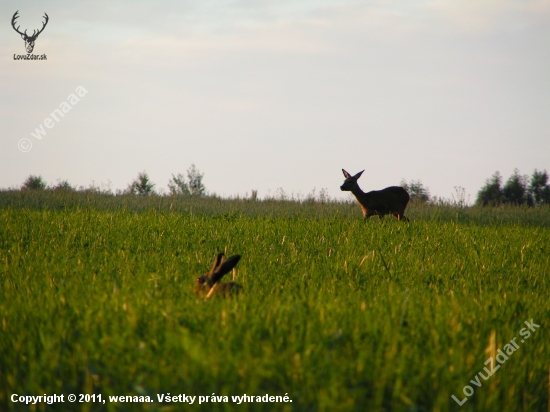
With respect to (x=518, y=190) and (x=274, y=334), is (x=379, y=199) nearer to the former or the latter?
(x=274, y=334)

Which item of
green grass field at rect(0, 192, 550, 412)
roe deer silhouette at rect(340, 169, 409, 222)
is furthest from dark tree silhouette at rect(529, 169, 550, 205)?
green grass field at rect(0, 192, 550, 412)

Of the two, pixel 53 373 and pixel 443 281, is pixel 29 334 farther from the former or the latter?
pixel 443 281

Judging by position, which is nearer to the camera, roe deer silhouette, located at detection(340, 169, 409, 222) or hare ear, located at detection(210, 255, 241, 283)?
hare ear, located at detection(210, 255, 241, 283)

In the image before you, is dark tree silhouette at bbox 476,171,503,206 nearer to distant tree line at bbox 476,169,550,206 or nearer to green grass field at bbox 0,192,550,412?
distant tree line at bbox 476,169,550,206

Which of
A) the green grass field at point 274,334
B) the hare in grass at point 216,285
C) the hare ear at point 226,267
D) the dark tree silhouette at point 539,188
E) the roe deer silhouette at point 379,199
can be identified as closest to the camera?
the green grass field at point 274,334

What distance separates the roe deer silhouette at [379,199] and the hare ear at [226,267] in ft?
34.7

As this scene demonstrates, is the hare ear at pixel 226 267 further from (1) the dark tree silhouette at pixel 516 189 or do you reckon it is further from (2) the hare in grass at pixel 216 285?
(1) the dark tree silhouette at pixel 516 189

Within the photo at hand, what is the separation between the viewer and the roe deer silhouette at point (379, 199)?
15367 mm

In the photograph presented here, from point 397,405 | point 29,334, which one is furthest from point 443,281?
point 29,334

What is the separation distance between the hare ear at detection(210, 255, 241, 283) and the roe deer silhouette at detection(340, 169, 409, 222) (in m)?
10.6

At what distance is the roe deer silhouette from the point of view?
15367 millimetres

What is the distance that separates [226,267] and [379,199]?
11.1 m

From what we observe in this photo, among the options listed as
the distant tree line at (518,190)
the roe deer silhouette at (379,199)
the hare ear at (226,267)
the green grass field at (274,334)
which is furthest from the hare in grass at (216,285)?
the distant tree line at (518,190)

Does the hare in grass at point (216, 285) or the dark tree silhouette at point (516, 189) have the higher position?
the dark tree silhouette at point (516, 189)
